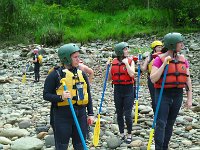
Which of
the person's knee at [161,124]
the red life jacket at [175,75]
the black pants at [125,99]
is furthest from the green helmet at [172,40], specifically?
the black pants at [125,99]

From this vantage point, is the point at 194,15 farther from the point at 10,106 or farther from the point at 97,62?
the point at 10,106

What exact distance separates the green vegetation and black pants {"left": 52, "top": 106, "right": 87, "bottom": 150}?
86.3 ft

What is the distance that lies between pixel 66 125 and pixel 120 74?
255cm

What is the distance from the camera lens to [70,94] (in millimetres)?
4793

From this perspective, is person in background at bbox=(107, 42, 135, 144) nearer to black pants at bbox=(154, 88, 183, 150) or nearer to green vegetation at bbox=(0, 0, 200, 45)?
black pants at bbox=(154, 88, 183, 150)

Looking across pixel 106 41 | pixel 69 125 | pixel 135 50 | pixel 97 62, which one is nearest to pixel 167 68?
pixel 69 125

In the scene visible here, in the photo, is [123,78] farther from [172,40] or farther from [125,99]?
[172,40]

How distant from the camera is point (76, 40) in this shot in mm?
32406

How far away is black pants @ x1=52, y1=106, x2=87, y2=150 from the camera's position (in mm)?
4941

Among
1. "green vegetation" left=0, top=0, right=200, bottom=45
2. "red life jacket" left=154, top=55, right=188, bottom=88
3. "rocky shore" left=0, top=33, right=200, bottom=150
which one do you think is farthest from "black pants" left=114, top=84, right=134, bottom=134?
"green vegetation" left=0, top=0, right=200, bottom=45

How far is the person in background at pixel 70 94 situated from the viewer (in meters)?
4.87

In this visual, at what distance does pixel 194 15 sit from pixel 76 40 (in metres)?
12.0

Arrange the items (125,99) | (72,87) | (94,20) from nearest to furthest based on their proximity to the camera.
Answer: (72,87) < (125,99) < (94,20)

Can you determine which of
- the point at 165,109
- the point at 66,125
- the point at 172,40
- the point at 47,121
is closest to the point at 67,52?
the point at 66,125
